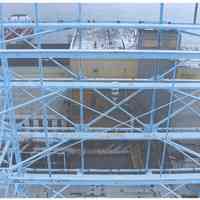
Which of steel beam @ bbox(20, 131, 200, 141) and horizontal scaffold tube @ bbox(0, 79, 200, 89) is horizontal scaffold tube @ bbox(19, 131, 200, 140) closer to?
steel beam @ bbox(20, 131, 200, 141)

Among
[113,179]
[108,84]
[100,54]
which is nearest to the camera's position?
[100,54]

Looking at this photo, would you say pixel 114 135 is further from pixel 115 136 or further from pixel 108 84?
pixel 108 84

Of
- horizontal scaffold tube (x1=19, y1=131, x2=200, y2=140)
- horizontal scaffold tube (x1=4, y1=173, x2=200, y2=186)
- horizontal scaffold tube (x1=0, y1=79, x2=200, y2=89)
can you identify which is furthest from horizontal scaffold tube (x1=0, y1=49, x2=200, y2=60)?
horizontal scaffold tube (x1=4, y1=173, x2=200, y2=186)

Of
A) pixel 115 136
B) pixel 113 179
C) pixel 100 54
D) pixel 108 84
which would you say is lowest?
pixel 113 179

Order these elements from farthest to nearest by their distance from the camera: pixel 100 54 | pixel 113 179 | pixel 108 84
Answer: pixel 113 179 → pixel 108 84 → pixel 100 54

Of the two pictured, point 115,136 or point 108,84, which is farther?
point 115,136

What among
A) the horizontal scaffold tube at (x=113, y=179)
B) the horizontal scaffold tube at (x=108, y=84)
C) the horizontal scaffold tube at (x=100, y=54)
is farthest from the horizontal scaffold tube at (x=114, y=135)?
the horizontal scaffold tube at (x=100, y=54)

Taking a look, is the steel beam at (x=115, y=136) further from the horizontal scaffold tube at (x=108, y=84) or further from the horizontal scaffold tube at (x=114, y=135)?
A: the horizontal scaffold tube at (x=108, y=84)

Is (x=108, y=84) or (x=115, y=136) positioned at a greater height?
(x=108, y=84)

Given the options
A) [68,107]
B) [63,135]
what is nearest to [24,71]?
[68,107]

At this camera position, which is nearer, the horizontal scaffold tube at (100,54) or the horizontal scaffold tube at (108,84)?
the horizontal scaffold tube at (100,54)

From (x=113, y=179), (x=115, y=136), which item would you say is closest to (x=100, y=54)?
(x=115, y=136)

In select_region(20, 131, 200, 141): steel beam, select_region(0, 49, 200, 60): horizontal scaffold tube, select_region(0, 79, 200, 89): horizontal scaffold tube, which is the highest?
select_region(0, 49, 200, 60): horizontal scaffold tube
